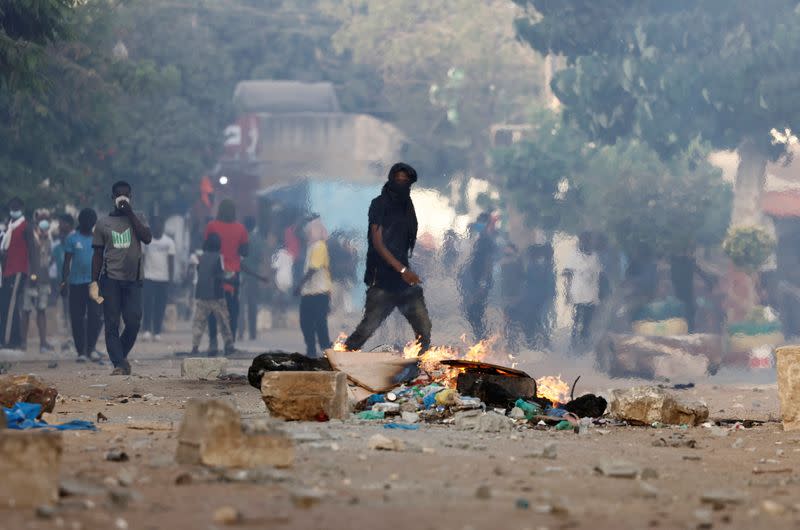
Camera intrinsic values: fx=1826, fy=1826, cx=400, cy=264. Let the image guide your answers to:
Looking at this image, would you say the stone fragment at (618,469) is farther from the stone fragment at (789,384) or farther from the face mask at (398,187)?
the face mask at (398,187)

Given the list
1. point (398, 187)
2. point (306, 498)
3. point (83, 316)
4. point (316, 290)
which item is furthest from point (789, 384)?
point (83, 316)

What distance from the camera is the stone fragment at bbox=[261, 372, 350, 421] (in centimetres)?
1190

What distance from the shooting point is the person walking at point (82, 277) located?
2197 cm

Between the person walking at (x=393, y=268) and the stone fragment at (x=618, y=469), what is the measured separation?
5.54 m

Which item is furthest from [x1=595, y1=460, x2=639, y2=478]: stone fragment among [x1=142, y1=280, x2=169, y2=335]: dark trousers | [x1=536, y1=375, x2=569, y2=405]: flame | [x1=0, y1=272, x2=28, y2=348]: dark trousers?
[x1=142, y1=280, x2=169, y2=335]: dark trousers

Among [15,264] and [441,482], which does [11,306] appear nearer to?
[15,264]

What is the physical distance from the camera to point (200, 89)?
145ft

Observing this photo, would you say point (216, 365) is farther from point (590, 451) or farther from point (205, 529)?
point (205, 529)

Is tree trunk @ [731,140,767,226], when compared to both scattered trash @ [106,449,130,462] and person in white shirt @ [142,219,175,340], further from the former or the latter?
scattered trash @ [106,449,130,462]

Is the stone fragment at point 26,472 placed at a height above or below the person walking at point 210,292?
below

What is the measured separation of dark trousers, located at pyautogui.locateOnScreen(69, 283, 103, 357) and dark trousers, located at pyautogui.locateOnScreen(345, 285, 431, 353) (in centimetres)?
746

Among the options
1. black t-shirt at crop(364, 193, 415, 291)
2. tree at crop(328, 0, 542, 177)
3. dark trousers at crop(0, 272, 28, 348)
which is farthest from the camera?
tree at crop(328, 0, 542, 177)

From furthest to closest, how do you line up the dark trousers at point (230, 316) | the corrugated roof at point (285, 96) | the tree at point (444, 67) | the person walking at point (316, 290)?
1. the tree at point (444, 67)
2. the corrugated roof at point (285, 96)
3. the dark trousers at point (230, 316)
4. the person walking at point (316, 290)

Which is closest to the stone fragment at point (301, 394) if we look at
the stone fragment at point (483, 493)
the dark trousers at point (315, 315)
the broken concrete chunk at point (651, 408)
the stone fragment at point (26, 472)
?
the broken concrete chunk at point (651, 408)
